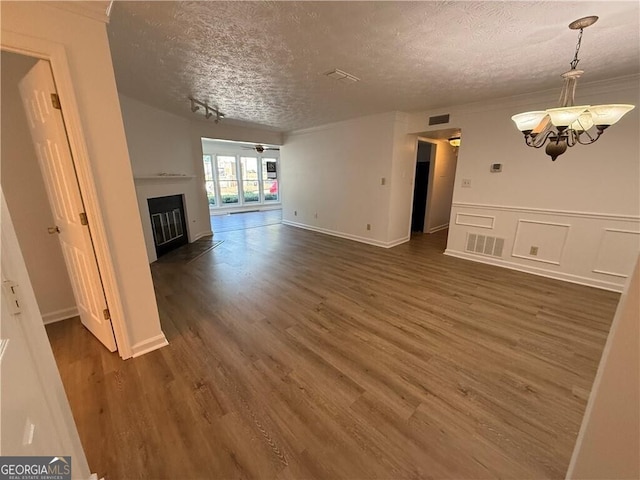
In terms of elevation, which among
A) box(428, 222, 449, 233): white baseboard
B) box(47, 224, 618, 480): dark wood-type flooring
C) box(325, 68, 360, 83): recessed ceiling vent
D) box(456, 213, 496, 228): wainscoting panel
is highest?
box(325, 68, 360, 83): recessed ceiling vent

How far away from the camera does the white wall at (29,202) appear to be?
2193 mm

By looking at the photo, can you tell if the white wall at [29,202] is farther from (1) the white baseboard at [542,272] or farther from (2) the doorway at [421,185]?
(2) the doorway at [421,185]

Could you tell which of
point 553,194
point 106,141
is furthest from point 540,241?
point 106,141

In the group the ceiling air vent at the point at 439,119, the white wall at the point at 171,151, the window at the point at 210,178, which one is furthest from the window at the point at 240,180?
the ceiling air vent at the point at 439,119

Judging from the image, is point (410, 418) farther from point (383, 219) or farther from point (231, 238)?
point (231, 238)

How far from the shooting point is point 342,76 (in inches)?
112

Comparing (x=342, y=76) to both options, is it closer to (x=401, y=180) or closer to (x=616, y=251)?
(x=401, y=180)

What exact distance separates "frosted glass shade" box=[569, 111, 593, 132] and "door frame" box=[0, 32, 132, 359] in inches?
144

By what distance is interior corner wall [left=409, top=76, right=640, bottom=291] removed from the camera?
3.04 m

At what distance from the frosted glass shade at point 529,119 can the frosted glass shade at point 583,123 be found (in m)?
0.27

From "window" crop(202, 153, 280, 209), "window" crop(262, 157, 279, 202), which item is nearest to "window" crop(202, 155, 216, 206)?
"window" crop(202, 153, 280, 209)

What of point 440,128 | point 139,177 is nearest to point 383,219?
point 440,128

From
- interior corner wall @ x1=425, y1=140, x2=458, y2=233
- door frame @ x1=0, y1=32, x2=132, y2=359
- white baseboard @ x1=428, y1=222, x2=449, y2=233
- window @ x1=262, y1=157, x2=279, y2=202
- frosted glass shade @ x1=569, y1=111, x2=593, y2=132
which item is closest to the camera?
door frame @ x1=0, y1=32, x2=132, y2=359

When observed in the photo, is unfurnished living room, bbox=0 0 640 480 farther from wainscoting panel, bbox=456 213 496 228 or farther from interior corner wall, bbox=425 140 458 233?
interior corner wall, bbox=425 140 458 233
